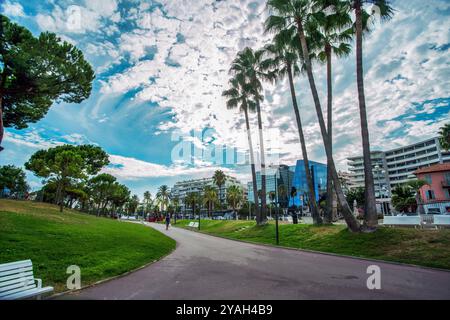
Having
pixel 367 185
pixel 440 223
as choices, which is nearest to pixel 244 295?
pixel 367 185

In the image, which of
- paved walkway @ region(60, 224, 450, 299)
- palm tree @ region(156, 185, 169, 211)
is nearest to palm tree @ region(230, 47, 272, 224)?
paved walkway @ region(60, 224, 450, 299)

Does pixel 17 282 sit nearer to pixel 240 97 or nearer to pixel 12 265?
pixel 12 265

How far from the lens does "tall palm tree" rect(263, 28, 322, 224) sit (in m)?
19.5

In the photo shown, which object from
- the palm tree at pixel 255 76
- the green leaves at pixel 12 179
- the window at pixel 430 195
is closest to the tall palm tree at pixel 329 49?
the palm tree at pixel 255 76

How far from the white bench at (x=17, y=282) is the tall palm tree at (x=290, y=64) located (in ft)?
62.7

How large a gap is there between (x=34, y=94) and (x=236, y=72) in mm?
20633

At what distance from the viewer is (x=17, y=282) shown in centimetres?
480

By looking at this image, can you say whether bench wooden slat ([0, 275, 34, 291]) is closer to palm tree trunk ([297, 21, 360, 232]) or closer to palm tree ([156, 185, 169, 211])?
palm tree trunk ([297, 21, 360, 232])

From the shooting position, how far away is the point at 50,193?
58.6 meters

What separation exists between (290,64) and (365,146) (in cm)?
1200

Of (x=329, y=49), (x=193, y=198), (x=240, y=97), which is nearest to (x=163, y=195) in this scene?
(x=193, y=198)

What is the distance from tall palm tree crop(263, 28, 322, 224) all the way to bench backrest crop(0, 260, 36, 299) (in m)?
19.1

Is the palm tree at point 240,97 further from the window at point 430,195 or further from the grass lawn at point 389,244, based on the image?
the window at point 430,195
